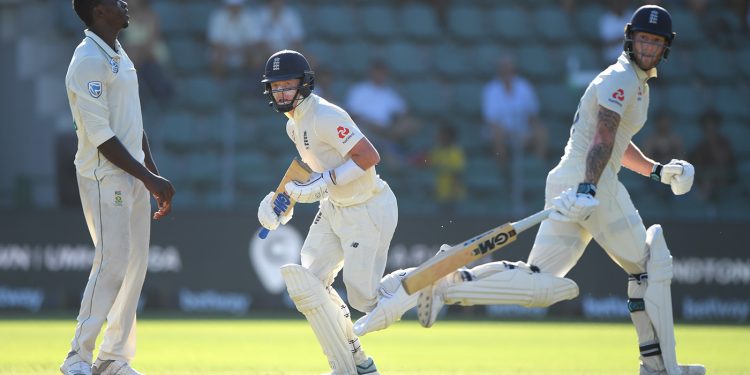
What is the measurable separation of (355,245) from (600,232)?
1495 millimetres

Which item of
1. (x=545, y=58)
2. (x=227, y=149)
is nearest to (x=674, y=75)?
(x=545, y=58)

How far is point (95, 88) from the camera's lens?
672 centimetres

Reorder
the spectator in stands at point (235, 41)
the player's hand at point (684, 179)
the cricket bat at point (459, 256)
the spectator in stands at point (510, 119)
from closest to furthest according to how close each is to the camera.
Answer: the cricket bat at point (459, 256)
the player's hand at point (684, 179)
the spectator in stands at point (510, 119)
the spectator in stands at point (235, 41)

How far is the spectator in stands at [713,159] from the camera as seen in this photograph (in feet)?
43.5

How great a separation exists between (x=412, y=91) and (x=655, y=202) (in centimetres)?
350

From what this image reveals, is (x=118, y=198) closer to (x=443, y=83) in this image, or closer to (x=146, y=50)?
(x=146, y=50)

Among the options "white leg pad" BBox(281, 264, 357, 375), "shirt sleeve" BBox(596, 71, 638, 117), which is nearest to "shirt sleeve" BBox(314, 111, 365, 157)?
"white leg pad" BBox(281, 264, 357, 375)

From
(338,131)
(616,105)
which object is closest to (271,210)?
(338,131)

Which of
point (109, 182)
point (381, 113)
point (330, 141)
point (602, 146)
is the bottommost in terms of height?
point (381, 113)

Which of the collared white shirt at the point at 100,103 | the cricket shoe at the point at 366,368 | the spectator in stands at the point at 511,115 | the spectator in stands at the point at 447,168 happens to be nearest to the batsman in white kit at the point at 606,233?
the cricket shoe at the point at 366,368

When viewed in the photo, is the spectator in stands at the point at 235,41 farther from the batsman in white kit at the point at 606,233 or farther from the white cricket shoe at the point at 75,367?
the white cricket shoe at the point at 75,367

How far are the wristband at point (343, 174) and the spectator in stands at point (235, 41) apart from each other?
7951 mm

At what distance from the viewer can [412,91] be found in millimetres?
15141

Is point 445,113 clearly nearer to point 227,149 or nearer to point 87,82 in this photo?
point 227,149
